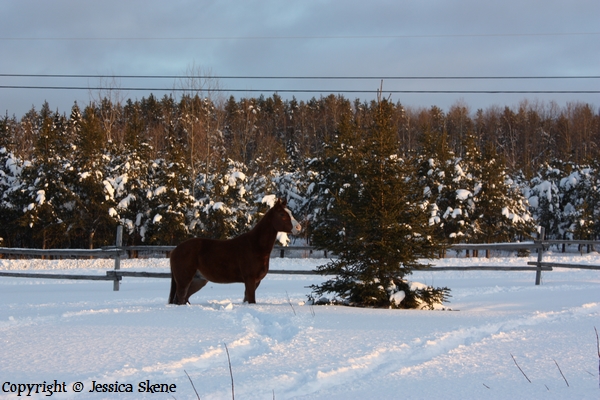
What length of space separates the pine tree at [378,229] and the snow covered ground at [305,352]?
3.72ft

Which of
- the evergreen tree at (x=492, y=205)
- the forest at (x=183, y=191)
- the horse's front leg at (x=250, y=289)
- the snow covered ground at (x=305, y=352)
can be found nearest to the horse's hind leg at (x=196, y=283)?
the snow covered ground at (x=305, y=352)

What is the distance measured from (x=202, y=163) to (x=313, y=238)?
78.9 feet

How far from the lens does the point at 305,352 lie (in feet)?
17.5

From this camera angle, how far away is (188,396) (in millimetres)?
3951

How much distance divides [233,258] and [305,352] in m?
3.67

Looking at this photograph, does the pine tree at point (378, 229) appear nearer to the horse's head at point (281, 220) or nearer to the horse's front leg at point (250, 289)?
the horse's head at point (281, 220)

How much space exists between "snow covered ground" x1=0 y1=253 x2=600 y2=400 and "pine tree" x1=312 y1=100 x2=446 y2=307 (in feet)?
3.72

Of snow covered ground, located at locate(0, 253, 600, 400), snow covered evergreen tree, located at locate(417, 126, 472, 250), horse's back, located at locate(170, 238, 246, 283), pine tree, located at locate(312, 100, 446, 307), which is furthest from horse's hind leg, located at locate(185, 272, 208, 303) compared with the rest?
snow covered evergreen tree, located at locate(417, 126, 472, 250)

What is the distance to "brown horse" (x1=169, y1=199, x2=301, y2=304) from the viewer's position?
877cm

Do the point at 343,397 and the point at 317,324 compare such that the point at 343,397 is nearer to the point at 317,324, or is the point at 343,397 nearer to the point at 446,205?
the point at 317,324

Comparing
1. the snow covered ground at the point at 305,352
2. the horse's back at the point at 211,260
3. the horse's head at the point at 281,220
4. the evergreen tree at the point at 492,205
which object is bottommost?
the snow covered ground at the point at 305,352

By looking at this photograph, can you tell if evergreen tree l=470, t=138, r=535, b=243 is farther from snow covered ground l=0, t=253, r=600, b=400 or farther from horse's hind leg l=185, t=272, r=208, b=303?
horse's hind leg l=185, t=272, r=208, b=303

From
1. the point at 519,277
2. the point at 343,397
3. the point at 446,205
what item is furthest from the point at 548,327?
the point at 446,205

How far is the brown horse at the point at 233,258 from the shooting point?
8.77 meters
